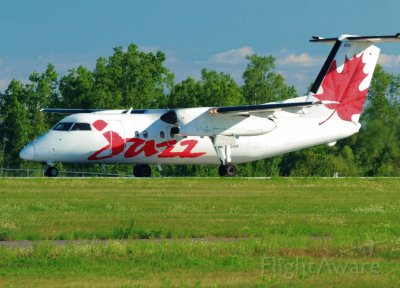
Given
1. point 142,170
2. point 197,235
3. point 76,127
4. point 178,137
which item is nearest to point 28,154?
point 76,127

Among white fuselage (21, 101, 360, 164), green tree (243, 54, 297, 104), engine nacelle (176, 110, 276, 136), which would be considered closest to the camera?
white fuselage (21, 101, 360, 164)

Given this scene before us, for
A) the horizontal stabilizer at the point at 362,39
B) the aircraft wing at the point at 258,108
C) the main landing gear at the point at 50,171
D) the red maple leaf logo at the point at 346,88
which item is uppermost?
the horizontal stabilizer at the point at 362,39

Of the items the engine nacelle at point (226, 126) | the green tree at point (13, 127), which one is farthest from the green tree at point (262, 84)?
the engine nacelle at point (226, 126)

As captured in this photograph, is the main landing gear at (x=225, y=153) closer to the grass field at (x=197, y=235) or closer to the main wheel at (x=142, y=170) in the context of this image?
the main wheel at (x=142, y=170)

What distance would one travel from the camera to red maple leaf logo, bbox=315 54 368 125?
49625 mm

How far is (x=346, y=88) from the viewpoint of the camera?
165 ft

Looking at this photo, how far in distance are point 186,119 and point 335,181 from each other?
7.63 m

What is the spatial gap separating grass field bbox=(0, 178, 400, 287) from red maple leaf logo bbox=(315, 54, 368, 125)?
10936 millimetres

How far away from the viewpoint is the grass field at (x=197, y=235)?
618 inches

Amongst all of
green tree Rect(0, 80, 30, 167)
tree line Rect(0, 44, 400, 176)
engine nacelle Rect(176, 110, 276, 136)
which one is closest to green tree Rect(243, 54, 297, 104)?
tree line Rect(0, 44, 400, 176)

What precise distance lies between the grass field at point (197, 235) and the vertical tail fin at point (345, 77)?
35.7ft

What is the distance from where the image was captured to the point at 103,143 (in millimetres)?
43531

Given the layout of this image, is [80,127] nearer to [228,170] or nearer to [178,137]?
[178,137]

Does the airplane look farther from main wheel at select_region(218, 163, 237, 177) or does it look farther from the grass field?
the grass field
